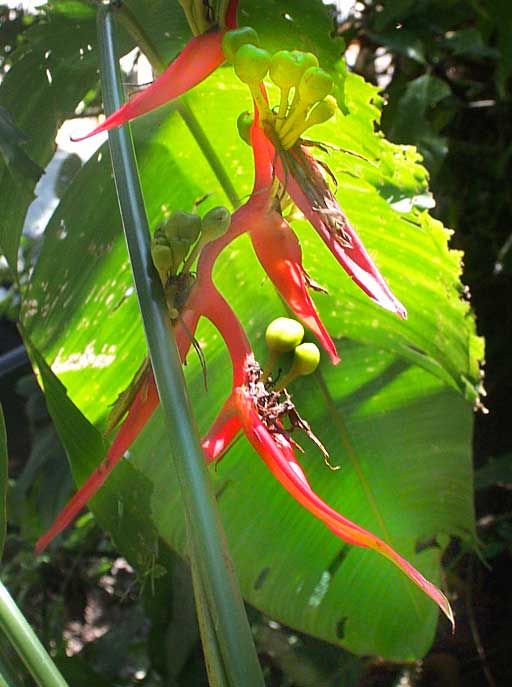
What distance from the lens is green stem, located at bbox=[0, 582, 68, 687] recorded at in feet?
1.16

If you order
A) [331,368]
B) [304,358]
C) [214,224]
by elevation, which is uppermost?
[214,224]

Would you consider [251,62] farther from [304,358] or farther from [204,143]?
[204,143]

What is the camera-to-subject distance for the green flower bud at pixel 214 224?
386mm

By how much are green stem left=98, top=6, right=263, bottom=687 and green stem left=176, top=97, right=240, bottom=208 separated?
276mm

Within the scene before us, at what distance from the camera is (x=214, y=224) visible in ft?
1.27

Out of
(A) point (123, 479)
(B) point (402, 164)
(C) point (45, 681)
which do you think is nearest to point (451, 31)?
(B) point (402, 164)

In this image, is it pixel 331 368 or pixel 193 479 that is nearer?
pixel 193 479

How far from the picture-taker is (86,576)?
4.73 feet

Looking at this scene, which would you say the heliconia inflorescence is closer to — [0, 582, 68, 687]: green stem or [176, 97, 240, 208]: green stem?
[0, 582, 68, 687]: green stem

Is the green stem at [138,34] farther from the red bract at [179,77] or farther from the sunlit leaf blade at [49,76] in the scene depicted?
the red bract at [179,77]

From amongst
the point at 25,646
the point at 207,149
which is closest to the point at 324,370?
the point at 207,149

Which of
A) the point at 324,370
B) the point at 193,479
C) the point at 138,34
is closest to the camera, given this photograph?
the point at 193,479

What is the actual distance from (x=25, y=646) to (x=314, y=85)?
0.29 metres

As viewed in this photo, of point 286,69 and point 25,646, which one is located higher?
point 286,69
